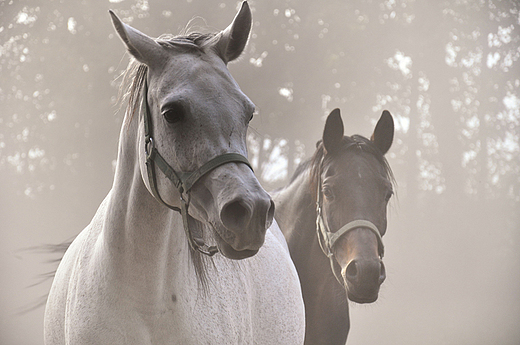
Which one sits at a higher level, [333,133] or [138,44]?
[333,133]

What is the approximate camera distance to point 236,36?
2029 mm

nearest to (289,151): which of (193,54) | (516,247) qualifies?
(516,247)

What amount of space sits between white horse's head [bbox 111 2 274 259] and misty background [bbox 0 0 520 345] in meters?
6.74

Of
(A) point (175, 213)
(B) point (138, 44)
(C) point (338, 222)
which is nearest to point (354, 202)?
(C) point (338, 222)

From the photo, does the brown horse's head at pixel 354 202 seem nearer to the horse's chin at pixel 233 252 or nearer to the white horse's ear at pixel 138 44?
the horse's chin at pixel 233 252

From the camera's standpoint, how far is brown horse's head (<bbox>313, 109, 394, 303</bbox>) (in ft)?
9.66

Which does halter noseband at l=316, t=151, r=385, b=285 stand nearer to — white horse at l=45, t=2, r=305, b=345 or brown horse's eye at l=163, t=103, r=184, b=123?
white horse at l=45, t=2, r=305, b=345

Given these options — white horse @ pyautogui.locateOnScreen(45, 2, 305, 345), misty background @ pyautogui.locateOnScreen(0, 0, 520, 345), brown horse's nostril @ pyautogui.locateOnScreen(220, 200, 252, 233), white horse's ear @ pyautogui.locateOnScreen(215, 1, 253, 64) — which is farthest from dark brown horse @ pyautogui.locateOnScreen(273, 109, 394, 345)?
misty background @ pyautogui.locateOnScreen(0, 0, 520, 345)

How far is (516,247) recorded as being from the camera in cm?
1420

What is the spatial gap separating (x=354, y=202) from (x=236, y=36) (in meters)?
1.58

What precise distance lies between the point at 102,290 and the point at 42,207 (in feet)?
32.3

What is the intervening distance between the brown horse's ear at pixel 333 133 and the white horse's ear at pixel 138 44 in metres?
1.93

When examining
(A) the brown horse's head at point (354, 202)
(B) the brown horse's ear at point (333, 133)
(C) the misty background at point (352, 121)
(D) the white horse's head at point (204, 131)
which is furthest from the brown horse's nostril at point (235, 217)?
(C) the misty background at point (352, 121)

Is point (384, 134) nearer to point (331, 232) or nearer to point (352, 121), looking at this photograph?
point (331, 232)
